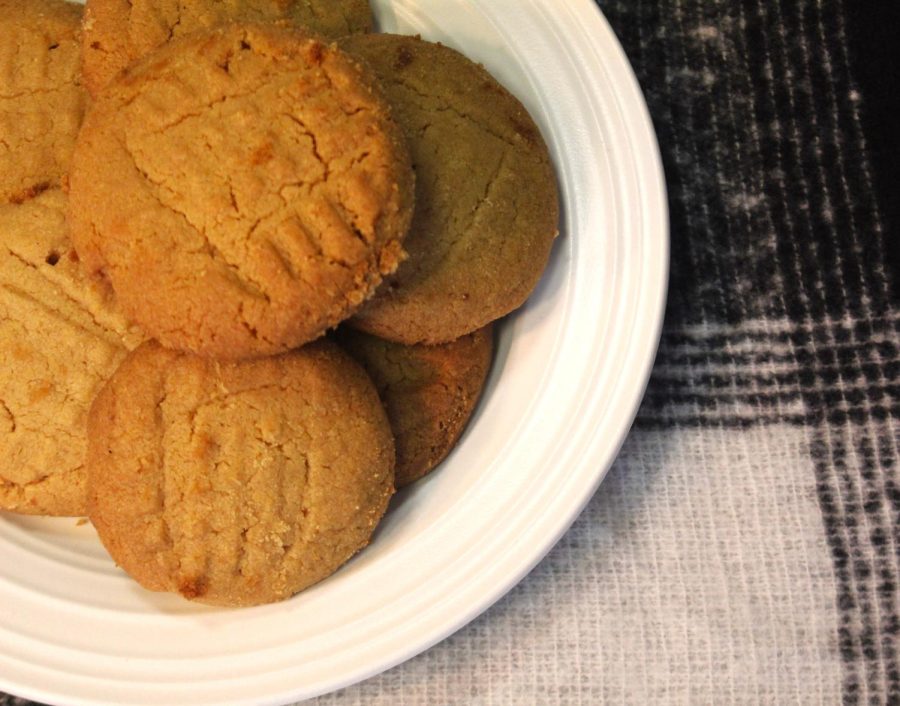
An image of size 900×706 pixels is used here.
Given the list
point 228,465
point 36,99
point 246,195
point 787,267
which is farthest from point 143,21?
point 787,267

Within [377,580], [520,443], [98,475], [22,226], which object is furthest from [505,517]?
[22,226]

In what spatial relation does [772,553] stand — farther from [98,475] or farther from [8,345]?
[8,345]

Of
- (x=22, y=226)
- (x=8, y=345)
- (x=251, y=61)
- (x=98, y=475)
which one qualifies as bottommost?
(x=98, y=475)

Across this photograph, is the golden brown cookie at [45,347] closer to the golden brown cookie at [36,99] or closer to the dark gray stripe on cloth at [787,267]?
the golden brown cookie at [36,99]

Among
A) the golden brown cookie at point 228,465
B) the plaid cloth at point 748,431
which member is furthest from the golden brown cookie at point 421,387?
the plaid cloth at point 748,431

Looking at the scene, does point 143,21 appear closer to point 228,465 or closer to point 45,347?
point 45,347

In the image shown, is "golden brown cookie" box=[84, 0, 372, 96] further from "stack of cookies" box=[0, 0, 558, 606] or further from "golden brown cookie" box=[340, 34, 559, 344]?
"golden brown cookie" box=[340, 34, 559, 344]
